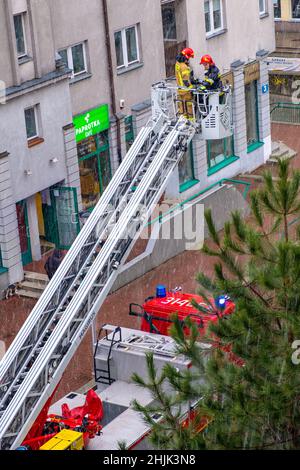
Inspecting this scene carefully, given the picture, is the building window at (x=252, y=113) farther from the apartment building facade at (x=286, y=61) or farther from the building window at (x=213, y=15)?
the apartment building facade at (x=286, y=61)

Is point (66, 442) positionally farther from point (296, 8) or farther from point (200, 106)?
point (296, 8)

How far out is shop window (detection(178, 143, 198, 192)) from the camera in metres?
35.9

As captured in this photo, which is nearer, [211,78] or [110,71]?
[211,78]

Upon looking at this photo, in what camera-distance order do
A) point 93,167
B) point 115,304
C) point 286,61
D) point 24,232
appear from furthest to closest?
point 286,61 → point 93,167 → point 24,232 → point 115,304

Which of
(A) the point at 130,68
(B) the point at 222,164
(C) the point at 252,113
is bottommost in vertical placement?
(B) the point at 222,164

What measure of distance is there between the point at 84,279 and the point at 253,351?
21.9 feet

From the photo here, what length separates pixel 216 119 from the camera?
26578mm

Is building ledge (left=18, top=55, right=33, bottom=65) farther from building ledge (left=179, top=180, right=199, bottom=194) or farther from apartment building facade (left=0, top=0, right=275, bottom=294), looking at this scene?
building ledge (left=179, top=180, right=199, bottom=194)

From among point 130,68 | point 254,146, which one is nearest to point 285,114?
point 254,146

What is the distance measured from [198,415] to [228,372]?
1.04m

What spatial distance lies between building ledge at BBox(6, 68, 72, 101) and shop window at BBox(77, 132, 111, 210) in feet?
8.05

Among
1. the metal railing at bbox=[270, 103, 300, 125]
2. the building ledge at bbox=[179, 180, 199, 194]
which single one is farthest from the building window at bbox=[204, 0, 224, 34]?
the metal railing at bbox=[270, 103, 300, 125]

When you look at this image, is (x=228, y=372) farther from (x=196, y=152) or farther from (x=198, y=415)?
(x=196, y=152)

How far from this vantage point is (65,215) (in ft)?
106
